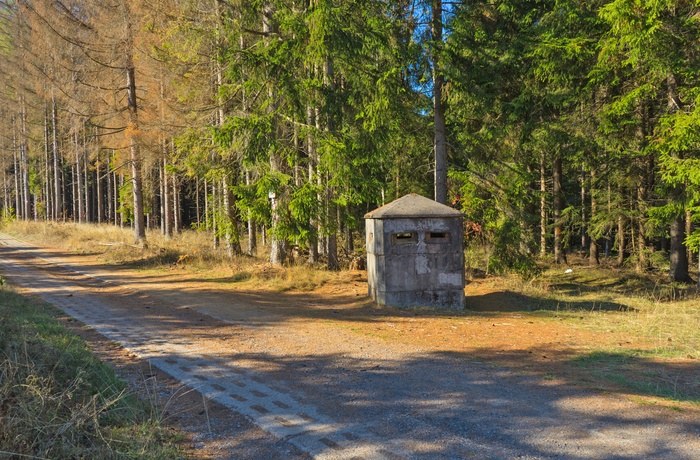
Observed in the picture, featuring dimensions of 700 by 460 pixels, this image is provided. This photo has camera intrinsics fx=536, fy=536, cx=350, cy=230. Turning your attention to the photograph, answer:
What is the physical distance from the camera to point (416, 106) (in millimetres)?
17156

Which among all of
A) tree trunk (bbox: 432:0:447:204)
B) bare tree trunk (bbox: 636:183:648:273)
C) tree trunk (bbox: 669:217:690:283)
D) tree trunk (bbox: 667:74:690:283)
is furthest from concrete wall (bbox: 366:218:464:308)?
bare tree trunk (bbox: 636:183:648:273)

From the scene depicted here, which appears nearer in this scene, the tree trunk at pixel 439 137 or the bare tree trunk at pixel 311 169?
the bare tree trunk at pixel 311 169

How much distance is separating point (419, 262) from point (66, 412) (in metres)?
7.97

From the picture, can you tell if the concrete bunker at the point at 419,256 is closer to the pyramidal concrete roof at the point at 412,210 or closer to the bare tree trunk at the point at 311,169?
the pyramidal concrete roof at the point at 412,210

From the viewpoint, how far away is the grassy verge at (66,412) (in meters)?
3.80

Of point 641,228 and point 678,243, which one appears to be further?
point 641,228

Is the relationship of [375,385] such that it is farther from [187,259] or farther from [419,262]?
[187,259]

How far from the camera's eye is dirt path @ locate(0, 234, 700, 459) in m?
4.32

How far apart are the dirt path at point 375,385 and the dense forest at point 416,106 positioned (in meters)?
5.10

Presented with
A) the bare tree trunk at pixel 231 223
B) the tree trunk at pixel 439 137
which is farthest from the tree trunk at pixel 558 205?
the bare tree trunk at pixel 231 223

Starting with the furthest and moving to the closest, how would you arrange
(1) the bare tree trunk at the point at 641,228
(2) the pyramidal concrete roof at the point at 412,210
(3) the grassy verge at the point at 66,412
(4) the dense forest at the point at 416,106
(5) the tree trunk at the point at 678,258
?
(1) the bare tree trunk at the point at 641,228, (5) the tree trunk at the point at 678,258, (4) the dense forest at the point at 416,106, (2) the pyramidal concrete roof at the point at 412,210, (3) the grassy verge at the point at 66,412

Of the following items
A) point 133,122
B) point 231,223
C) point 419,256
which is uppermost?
point 133,122

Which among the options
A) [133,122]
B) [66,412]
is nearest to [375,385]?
[66,412]

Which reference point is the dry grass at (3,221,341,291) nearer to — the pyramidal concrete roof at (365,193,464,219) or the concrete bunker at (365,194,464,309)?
the concrete bunker at (365,194,464,309)
